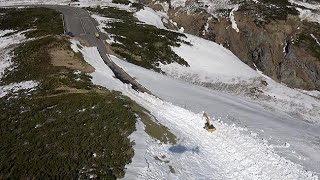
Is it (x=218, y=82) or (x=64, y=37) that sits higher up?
(x=64, y=37)

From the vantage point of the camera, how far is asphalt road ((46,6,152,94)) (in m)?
41.7

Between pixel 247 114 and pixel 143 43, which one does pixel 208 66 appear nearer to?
pixel 143 43

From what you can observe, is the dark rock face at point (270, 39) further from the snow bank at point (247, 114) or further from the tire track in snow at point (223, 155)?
the tire track in snow at point (223, 155)

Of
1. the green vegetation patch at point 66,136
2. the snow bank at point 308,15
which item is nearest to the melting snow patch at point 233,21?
the snow bank at point 308,15

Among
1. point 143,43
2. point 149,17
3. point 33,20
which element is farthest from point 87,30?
point 149,17

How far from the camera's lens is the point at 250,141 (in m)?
28.1

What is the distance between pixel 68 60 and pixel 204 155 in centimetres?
2329

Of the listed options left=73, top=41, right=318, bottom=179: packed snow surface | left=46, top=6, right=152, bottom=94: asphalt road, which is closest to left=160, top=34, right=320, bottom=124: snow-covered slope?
left=46, top=6, right=152, bottom=94: asphalt road

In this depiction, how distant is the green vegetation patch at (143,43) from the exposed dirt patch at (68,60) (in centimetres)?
966

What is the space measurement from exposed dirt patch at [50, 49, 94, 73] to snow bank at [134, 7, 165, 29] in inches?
1284

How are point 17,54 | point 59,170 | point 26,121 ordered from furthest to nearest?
point 17,54 → point 26,121 → point 59,170

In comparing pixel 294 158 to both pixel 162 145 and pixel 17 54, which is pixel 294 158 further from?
pixel 17 54

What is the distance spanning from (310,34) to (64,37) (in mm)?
46573

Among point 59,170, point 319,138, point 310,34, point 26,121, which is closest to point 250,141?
point 319,138
